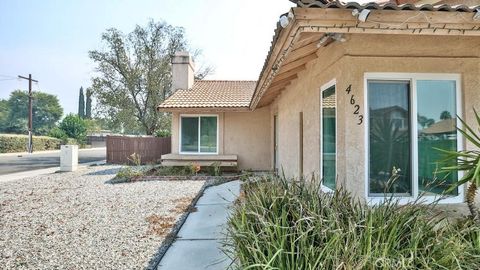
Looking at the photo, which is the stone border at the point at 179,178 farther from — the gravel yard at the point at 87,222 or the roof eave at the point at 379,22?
the roof eave at the point at 379,22

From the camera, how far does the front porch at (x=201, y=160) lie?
51.0 feet

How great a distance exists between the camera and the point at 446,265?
10.1 feet

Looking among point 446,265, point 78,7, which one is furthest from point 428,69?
point 78,7

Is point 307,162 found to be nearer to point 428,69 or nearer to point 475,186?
point 428,69

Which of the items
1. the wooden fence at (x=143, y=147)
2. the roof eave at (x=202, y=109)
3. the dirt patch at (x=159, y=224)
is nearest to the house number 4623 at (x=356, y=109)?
the dirt patch at (x=159, y=224)

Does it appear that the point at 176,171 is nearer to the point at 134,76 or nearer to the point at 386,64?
the point at 386,64

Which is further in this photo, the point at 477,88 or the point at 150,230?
the point at 150,230

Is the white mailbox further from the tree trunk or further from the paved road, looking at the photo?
the tree trunk

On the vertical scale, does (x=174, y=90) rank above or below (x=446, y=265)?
above

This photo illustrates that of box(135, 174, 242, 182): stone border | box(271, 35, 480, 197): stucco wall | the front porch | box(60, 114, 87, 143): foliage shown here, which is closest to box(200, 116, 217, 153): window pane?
the front porch

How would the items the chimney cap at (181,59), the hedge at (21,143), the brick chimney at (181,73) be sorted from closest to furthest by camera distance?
1. the chimney cap at (181,59)
2. the brick chimney at (181,73)
3. the hedge at (21,143)

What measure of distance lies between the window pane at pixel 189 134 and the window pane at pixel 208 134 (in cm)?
30

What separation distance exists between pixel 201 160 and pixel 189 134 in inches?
67.1

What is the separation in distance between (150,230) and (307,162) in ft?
12.3
